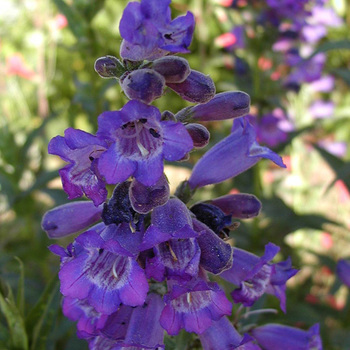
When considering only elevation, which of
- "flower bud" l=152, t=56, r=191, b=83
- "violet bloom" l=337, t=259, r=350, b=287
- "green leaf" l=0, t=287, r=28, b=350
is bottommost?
"violet bloom" l=337, t=259, r=350, b=287

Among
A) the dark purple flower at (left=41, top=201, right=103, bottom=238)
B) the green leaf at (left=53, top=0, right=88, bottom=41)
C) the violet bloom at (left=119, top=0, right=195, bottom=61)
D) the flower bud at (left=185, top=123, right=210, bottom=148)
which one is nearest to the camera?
the violet bloom at (left=119, top=0, right=195, bottom=61)

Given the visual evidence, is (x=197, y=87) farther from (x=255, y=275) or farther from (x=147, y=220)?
(x=255, y=275)

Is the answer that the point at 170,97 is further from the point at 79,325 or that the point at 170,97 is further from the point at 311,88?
the point at 79,325

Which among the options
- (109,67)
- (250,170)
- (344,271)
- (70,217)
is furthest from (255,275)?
(250,170)

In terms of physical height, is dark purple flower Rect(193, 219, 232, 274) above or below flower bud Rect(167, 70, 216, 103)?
below

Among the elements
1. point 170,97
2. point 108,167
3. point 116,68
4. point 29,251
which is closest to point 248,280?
point 108,167

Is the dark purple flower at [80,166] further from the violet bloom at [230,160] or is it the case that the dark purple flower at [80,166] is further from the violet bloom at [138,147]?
the violet bloom at [230,160]

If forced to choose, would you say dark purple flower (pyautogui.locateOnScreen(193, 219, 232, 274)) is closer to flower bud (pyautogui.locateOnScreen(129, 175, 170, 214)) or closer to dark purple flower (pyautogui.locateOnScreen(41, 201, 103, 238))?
flower bud (pyautogui.locateOnScreen(129, 175, 170, 214))

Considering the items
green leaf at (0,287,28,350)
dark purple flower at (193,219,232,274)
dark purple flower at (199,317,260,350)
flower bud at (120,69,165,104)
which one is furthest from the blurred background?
flower bud at (120,69,165,104)
